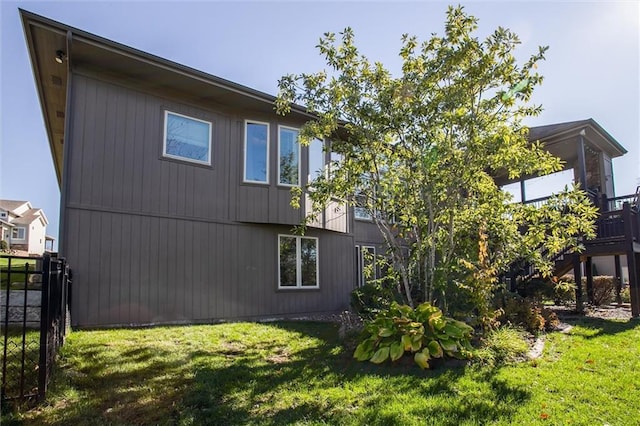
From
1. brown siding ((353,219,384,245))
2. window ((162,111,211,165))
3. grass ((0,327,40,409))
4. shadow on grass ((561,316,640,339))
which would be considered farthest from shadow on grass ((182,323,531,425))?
brown siding ((353,219,384,245))

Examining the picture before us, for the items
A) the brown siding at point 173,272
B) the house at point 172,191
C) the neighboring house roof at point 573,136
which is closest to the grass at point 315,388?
the brown siding at point 173,272

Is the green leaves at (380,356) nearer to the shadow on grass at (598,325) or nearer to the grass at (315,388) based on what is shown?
the grass at (315,388)

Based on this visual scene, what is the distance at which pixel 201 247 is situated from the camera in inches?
356

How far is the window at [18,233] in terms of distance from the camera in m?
37.2

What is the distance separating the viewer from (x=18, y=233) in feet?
125

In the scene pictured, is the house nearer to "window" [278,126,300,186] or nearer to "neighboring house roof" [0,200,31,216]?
"window" [278,126,300,186]

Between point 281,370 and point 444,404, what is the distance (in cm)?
199

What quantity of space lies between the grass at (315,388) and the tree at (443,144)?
5.07 ft

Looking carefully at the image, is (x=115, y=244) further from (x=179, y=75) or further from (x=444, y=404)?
(x=444, y=404)

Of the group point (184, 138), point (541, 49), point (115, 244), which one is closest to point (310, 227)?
point (184, 138)

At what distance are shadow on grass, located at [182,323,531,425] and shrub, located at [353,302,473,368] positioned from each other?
158mm

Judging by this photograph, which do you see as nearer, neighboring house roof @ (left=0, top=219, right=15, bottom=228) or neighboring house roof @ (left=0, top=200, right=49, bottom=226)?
neighboring house roof @ (left=0, top=219, right=15, bottom=228)

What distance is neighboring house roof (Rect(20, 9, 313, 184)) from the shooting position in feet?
23.5

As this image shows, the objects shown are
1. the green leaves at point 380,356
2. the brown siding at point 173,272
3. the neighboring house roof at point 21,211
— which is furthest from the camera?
the neighboring house roof at point 21,211
